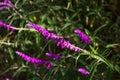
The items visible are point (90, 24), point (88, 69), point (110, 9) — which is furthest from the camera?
point (110, 9)

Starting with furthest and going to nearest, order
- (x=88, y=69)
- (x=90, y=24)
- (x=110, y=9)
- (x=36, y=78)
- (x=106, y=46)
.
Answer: (x=110, y=9), (x=90, y=24), (x=36, y=78), (x=106, y=46), (x=88, y=69)

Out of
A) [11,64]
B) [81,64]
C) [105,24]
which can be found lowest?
[11,64]

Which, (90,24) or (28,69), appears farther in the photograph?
(90,24)

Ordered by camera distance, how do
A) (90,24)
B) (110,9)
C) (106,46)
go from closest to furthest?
(106,46) → (90,24) → (110,9)

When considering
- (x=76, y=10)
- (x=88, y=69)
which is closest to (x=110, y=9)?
(x=76, y=10)

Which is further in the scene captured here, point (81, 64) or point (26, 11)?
point (26, 11)

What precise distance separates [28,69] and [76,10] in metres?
0.85

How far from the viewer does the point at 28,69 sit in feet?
9.71

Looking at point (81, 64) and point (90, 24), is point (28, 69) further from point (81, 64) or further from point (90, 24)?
point (90, 24)

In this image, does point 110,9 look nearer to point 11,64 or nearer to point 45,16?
point 45,16

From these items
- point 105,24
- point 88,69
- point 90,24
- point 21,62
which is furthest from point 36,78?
point 90,24

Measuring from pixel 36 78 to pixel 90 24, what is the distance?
44.1 inches

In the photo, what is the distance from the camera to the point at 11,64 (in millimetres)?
3398

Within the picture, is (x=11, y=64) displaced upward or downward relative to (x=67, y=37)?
downward
